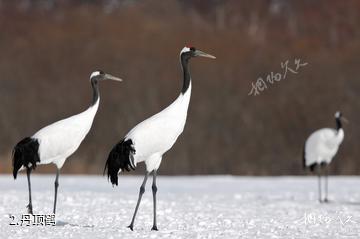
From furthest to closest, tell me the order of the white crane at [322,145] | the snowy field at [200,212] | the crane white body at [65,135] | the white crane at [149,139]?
the white crane at [322,145]
the crane white body at [65,135]
the white crane at [149,139]
the snowy field at [200,212]

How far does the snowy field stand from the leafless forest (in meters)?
3.99

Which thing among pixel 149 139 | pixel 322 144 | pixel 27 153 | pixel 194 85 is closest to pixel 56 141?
pixel 27 153

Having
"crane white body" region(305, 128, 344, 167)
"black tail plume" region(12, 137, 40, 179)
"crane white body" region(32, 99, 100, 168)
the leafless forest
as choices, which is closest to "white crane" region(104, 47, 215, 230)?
"crane white body" region(32, 99, 100, 168)

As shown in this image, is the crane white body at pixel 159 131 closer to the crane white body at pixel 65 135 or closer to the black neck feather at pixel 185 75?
the black neck feather at pixel 185 75

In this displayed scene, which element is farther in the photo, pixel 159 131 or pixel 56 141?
pixel 56 141

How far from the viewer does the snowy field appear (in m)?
8.37

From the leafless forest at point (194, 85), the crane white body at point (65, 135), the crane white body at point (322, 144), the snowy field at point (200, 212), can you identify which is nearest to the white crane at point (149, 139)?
the snowy field at point (200, 212)

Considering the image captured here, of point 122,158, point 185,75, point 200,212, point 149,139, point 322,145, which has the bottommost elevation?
point 200,212

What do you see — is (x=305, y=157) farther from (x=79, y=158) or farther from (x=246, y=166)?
(x=79, y=158)

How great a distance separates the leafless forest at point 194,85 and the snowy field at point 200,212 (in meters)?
3.99

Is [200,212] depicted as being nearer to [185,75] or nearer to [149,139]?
[149,139]

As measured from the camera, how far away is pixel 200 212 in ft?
34.7

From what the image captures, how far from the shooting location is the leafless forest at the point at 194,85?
20547 mm

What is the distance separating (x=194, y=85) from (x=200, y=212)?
13950 mm
